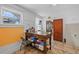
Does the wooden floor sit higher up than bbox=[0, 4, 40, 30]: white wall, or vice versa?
bbox=[0, 4, 40, 30]: white wall

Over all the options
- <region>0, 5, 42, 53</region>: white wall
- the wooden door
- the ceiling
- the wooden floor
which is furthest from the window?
the wooden door

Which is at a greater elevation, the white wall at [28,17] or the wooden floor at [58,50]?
the white wall at [28,17]

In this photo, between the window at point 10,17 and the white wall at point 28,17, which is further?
the white wall at point 28,17

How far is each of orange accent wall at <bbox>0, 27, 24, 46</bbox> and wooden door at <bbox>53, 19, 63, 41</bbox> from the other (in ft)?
1.78

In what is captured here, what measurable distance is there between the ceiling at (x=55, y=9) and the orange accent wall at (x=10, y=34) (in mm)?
383

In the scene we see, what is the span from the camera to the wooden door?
1.46m

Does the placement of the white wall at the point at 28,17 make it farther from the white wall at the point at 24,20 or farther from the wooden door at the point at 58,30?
the wooden door at the point at 58,30

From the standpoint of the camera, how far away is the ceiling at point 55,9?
137cm

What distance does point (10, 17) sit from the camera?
1378mm

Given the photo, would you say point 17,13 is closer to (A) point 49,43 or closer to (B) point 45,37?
(B) point 45,37

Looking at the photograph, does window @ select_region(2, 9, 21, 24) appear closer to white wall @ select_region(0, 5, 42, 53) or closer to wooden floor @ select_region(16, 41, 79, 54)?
white wall @ select_region(0, 5, 42, 53)

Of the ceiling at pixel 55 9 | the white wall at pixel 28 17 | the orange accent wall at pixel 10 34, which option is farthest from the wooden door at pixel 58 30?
the orange accent wall at pixel 10 34
